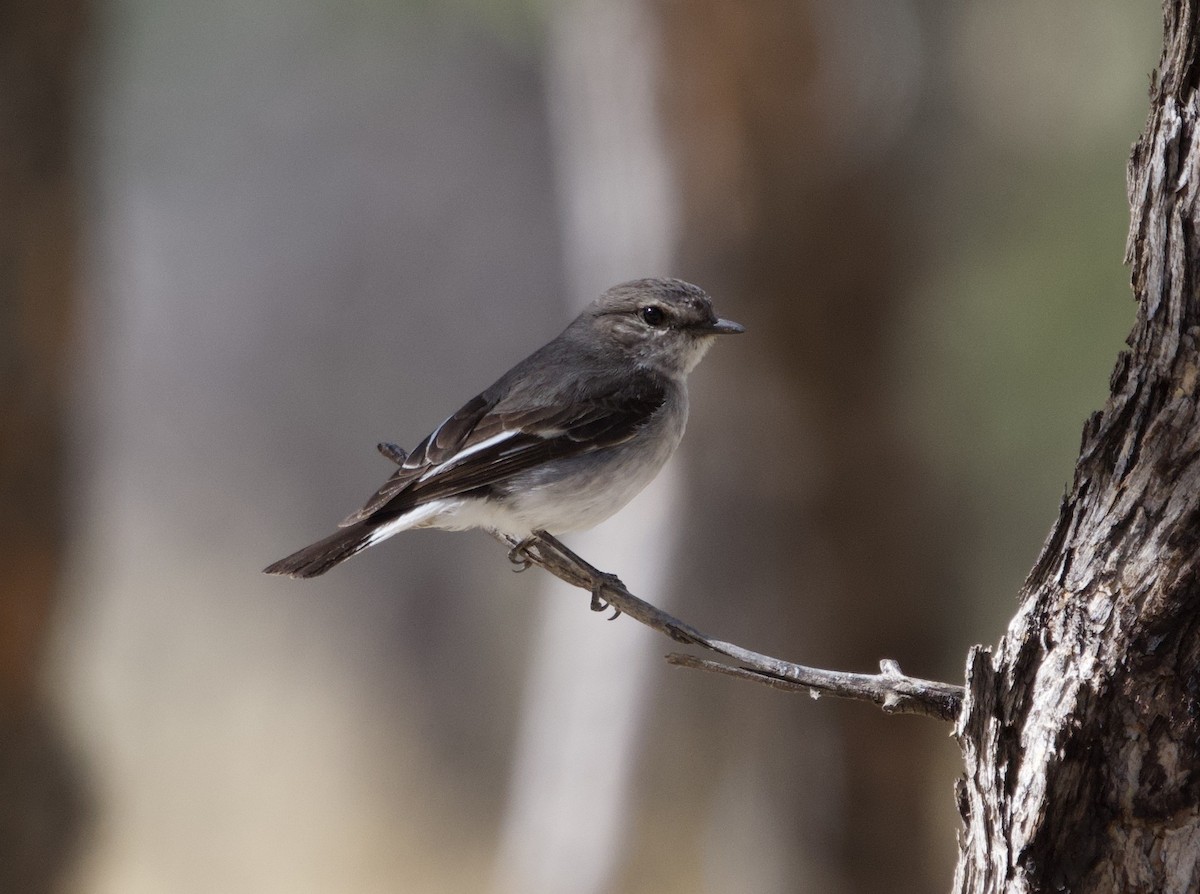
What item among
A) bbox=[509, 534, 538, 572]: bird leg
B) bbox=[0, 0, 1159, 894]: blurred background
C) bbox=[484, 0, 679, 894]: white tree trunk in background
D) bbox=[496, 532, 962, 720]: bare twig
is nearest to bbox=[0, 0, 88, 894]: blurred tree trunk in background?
bbox=[0, 0, 1159, 894]: blurred background

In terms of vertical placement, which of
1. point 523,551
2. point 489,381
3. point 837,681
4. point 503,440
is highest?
point 489,381

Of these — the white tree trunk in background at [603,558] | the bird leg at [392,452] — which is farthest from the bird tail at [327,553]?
the white tree trunk in background at [603,558]

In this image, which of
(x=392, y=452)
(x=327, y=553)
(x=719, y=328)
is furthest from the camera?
(x=719, y=328)

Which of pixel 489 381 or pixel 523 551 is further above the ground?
pixel 489 381

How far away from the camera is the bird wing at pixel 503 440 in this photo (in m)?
3.06

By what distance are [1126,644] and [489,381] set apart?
840cm

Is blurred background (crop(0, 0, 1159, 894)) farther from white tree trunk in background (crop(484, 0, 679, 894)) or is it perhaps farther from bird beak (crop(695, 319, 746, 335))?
bird beak (crop(695, 319, 746, 335))

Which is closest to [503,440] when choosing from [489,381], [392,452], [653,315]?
[392,452]

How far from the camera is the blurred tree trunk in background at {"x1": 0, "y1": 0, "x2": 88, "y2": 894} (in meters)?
4.43

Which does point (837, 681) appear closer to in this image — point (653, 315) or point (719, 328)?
point (719, 328)

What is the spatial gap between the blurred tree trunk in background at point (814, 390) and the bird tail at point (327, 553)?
9.35 feet

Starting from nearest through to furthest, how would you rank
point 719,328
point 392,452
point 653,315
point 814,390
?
point 392,452, point 719,328, point 653,315, point 814,390

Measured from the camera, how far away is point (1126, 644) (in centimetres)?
182

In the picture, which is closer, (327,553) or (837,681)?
(837,681)
